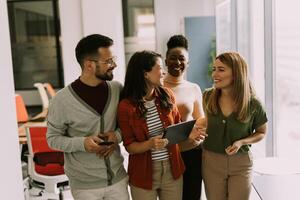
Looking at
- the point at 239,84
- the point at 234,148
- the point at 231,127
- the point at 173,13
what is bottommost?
the point at 234,148

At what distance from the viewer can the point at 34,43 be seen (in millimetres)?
8508

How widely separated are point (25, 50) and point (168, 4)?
350cm

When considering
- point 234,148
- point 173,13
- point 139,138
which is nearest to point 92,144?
point 139,138

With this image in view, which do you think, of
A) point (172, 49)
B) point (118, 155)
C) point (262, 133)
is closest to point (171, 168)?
point (118, 155)

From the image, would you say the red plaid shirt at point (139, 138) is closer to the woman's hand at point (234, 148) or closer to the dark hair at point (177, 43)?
the woman's hand at point (234, 148)

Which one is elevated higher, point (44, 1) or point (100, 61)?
point (44, 1)

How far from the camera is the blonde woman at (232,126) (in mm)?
2135

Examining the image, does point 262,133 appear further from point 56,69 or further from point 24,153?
point 56,69

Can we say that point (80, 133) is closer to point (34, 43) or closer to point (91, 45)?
point (91, 45)

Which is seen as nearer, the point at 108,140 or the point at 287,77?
the point at 108,140

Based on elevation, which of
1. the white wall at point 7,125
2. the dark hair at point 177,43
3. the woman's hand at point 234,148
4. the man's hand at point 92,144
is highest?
the dark hair at point 177,43

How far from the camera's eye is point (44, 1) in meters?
8.26

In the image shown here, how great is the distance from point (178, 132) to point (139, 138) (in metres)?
0.22

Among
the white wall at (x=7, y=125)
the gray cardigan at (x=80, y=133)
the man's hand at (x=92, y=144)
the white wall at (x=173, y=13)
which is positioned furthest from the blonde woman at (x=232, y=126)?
the white wall at (x=173, y=13)
